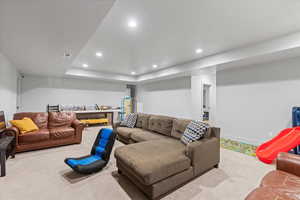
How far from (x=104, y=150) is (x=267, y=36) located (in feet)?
13.0

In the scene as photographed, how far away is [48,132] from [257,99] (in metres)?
5.71

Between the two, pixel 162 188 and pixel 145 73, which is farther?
pixel 145 73

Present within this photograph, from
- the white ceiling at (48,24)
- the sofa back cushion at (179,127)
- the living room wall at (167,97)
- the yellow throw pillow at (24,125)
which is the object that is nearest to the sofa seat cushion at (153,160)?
the sofa back cushion at (179,127)

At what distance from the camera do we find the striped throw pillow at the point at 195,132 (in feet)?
7.87

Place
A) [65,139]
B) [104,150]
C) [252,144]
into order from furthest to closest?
[252,144], [65,139], [104,150]

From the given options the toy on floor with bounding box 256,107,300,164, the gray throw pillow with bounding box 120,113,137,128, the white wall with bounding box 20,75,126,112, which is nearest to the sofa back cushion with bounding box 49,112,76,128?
the gray throw pillow with bounding box 120,113,137,128

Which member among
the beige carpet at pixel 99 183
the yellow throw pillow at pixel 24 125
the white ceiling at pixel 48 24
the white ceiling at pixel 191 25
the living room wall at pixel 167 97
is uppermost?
the white ceiling at pixel 191 25

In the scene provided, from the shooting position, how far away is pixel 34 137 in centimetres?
322

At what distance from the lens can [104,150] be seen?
2.53 metres

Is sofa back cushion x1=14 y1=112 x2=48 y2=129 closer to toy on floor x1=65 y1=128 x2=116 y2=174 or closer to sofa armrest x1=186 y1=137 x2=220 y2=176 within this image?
toy on floor x1=65 y1=128 x2=116 y2=174

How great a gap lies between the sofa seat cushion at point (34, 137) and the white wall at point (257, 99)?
515 centimetres

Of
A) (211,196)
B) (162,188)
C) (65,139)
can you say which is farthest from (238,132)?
(65,139)

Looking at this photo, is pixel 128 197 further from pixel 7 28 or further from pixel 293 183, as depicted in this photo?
pixel 7 28

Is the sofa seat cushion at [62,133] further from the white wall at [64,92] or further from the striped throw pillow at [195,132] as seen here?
the white wall at [64,92]
